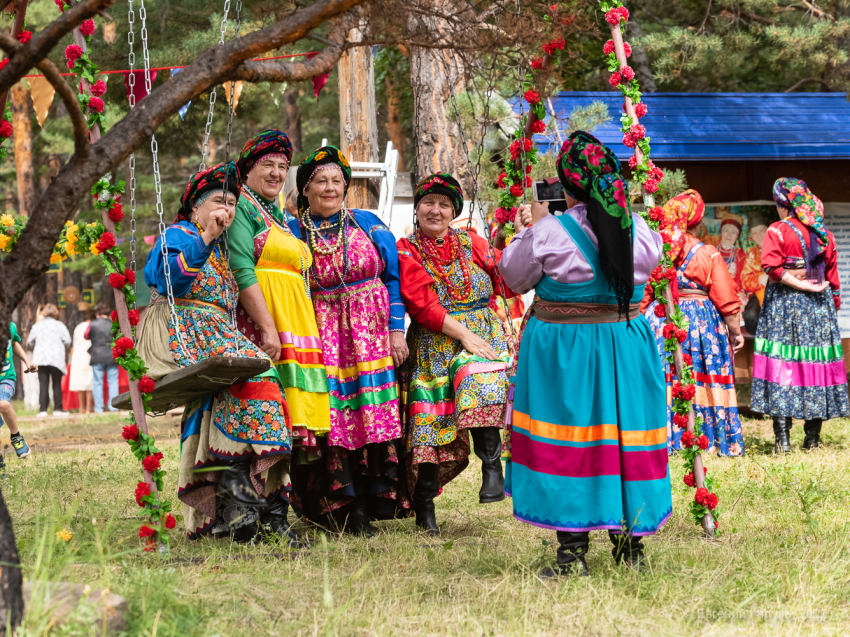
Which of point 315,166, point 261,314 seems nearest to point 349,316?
point 261,314

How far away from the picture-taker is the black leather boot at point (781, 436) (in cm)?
767

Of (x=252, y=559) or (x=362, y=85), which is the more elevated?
(x=362, y=85)

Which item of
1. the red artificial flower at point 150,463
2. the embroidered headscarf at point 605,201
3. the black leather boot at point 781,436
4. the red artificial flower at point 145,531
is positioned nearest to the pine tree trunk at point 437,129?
the black leather boot at point 781,436

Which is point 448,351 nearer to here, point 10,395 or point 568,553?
point 568,553

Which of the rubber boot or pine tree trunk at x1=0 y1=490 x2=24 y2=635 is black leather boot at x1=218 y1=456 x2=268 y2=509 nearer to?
the rubber boot

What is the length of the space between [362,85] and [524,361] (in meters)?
7.50

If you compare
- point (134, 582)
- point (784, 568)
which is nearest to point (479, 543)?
point (784, 568)

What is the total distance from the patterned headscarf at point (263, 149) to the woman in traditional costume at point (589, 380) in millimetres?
1546

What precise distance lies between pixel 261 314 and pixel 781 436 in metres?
4.95

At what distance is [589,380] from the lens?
12.8 ft

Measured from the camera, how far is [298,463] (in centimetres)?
503

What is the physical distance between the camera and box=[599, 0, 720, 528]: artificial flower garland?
15.7 feet

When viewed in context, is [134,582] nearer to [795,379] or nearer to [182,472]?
[182,472]

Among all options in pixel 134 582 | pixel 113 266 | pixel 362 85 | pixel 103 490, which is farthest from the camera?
pixel 362 85
